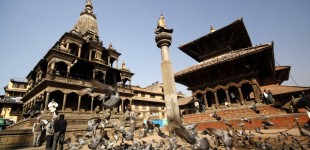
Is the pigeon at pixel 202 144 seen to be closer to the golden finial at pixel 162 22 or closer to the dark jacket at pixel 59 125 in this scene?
the golden finial at pixel 162 22

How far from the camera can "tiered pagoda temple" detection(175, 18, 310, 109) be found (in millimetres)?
13594

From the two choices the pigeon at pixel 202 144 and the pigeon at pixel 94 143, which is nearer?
the pigeon at pixel 202 144

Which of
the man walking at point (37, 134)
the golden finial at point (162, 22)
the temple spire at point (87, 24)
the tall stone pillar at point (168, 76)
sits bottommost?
the man walking at point (37, 134)

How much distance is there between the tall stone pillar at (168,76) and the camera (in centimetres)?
706

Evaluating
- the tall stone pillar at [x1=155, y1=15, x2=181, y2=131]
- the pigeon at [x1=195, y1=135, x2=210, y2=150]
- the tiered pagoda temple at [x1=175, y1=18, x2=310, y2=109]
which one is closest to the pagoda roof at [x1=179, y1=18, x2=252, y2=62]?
the tiered pagoda temple at [x1=175, y1=18, x2=310, y2=109]

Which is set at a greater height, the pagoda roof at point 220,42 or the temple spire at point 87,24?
the temple spire at point 87,24

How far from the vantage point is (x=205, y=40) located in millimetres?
18219

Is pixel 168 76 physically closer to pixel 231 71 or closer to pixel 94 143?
pixel 94 143

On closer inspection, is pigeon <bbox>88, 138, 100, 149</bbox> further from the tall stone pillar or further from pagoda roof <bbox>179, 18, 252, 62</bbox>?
pagoda roof <bbox>179, 18, 252, 62</bbox>

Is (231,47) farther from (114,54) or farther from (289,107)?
(114,54)

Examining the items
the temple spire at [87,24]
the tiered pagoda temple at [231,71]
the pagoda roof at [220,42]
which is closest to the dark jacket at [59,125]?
the tiered pagoda temple at [231,71]

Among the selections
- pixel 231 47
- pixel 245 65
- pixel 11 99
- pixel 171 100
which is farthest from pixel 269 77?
pixel 11 99

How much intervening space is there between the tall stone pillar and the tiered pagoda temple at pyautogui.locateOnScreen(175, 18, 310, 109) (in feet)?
26.7

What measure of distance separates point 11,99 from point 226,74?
150 feet
